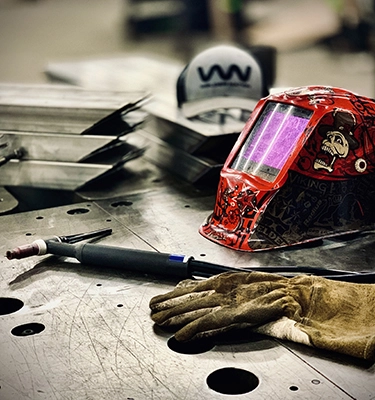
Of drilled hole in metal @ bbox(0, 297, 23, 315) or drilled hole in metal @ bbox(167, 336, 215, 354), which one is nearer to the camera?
drilled hole in metal @ bbox(167, 336, 215, 354)

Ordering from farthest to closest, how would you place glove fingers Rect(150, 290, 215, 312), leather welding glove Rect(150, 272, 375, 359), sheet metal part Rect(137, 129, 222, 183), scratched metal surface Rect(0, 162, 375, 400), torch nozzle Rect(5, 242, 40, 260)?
sheet metal part Rect(137, 129, 222, 183)
torch nozzle Rect(5, 242, 40, 260)
glove fingers Rect(150, 290, 215, 312)
leather welding glove Rect(150, 272, 375, 359)
scratched metal surface Rect(0, 162, 375, 400)

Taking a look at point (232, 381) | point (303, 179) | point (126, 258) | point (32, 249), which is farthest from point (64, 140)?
point (232, 381)

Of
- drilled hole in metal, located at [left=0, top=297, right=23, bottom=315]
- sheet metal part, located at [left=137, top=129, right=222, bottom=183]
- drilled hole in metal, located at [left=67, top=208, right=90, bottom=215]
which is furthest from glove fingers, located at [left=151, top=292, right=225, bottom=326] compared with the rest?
sheet metal part, located at [left=137, top=129, right=222, bottom=183]

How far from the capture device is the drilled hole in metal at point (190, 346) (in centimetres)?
154

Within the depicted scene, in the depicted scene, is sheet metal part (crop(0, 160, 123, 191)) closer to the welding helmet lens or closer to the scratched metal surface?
the scratched metal surface

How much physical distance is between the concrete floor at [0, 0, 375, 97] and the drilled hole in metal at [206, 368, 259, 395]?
4.86 m

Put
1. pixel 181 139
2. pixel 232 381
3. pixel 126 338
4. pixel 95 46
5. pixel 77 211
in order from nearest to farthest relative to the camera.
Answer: pixel 232 381 < pixel 126 338 < pixel 77 211 < pixel 181 139 < pixel 95 46

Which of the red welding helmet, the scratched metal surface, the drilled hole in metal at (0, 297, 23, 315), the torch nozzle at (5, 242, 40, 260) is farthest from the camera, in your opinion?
the red welding helmet

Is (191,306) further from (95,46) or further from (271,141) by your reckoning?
(95,46)

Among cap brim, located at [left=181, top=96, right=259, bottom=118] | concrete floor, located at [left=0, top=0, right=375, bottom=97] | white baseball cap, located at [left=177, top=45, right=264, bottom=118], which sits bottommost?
concrete floor, located at [left=0, top=0, right=375, bottom=97]

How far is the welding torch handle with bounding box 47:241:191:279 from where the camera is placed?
5.80 ft

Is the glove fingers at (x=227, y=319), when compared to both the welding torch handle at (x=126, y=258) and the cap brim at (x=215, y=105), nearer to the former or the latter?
the welding torch handle at (x=126, y=258)

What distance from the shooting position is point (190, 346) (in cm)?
156

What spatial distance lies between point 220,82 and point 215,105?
0.10 metres
